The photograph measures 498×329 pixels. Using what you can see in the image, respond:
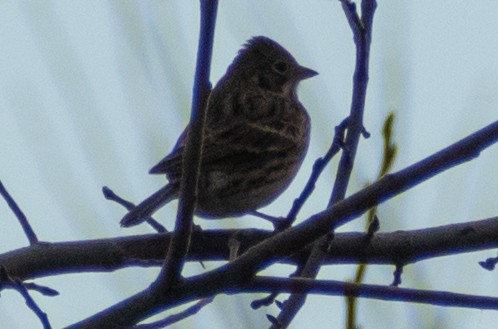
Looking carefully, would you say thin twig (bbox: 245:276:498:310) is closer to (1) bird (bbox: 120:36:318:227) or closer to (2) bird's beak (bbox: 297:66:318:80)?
(1) bird (bbox: 120:36:318:227)

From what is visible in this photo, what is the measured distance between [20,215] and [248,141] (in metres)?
3.17

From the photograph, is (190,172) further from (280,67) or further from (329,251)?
(280,67)

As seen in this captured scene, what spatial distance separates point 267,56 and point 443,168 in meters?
6.00

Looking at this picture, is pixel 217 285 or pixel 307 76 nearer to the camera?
pixel 217 285

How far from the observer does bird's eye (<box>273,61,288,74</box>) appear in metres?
9.40

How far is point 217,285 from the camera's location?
12.4 feet

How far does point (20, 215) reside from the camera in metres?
4.75

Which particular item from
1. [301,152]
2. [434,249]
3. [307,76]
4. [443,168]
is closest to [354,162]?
[434,249]

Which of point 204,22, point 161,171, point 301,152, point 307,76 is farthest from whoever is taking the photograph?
point 307,76

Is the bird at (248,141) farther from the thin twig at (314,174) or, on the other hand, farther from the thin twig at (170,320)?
the thin twig at (314,174)

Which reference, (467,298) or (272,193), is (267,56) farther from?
(467,298)

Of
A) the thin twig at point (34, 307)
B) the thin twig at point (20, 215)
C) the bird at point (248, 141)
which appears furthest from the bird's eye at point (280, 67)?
the thin twig at point (34, 307)

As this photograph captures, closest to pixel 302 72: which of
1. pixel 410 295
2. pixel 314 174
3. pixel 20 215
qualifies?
pixel 20 215

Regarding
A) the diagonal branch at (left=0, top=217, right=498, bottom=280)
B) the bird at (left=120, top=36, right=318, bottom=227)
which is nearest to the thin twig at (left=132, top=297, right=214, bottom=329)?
the diagonal branch at (left=0, top=217, right=498, bottom=280)
